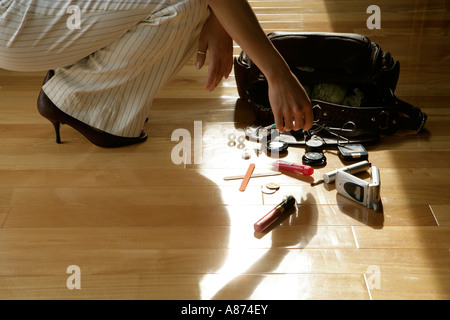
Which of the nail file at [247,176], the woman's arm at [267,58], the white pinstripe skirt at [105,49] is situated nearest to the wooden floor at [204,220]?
the nail file at [247,176]

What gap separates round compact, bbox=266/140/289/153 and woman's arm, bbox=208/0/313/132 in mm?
334

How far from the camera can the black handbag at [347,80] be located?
1774 millimetres

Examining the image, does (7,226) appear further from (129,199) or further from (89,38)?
(89,38)

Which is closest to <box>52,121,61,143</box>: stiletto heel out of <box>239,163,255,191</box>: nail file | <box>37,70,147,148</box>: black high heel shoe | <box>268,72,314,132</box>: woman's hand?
<box>37,70,147,148</box>: black high heel shoe

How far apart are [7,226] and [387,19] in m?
2.08

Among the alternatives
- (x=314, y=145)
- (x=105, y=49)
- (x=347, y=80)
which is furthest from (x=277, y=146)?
(x=105, y=49)

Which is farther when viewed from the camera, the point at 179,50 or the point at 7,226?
the point at 179,50

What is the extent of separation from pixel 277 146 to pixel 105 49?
57 cm

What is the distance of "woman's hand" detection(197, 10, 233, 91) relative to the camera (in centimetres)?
163

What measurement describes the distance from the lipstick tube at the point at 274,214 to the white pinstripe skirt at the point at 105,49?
20.5 inches

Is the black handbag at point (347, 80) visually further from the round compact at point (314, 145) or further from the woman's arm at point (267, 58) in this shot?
the woman's arm at point (267, 58)

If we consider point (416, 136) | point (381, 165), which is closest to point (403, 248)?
point (381, 165)

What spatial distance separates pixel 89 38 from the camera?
1515 millimetres

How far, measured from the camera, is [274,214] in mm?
1409
